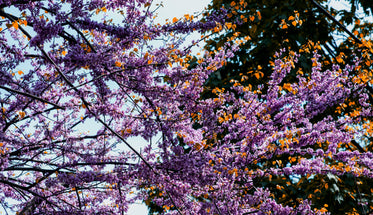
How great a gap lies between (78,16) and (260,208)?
11.8ft

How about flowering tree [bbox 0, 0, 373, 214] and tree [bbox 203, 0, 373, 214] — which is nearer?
flowering tree [bbox 0, 0, 373, 214]

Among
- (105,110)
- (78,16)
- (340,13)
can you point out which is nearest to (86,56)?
(78,16)

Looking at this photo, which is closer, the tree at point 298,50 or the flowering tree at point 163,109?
the flowering tree at point 163,109

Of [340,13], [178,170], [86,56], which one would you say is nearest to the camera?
[86,56]

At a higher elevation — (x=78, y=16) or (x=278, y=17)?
(x=278, y=17)

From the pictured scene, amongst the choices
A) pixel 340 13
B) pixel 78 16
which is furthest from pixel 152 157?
pixel 340 13

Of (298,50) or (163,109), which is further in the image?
(298,50)

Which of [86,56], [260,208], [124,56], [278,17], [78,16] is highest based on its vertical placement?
[278,17]

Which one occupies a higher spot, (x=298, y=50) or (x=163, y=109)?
(x=298, y=50)

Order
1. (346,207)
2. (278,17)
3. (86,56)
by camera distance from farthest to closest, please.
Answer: (278,17), (346,207), (86,56)

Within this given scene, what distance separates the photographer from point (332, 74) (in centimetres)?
530

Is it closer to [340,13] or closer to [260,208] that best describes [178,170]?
[260,208]

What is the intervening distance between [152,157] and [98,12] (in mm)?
2680

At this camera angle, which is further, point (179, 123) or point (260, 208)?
point (179, 123)
